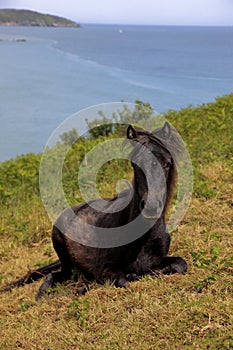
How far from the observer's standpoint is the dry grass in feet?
11.4

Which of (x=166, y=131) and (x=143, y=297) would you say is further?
(x=166, y=131)

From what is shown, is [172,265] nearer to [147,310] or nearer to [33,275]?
[147,310]

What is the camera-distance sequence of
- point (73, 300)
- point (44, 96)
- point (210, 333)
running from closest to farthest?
point (210, 333) → point (73, 300) → point (44, 96)

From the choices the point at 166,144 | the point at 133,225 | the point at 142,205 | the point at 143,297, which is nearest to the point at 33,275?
the point at 133,225

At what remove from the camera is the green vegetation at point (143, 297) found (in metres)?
3.50

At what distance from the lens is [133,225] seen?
175 inches

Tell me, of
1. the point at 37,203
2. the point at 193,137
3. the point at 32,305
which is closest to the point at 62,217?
the point at 32,305

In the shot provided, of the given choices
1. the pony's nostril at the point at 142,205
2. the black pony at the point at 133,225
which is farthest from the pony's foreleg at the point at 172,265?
the pony's nostril at the point at 142,205

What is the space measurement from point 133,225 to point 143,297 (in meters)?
0.66

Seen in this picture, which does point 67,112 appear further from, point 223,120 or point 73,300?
point 73,300

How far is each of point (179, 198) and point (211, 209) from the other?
60 cm

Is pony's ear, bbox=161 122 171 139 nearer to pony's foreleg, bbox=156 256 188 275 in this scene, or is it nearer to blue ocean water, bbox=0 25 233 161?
pony's foreleg, bbox=156 256 188 275

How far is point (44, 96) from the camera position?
32.2 m

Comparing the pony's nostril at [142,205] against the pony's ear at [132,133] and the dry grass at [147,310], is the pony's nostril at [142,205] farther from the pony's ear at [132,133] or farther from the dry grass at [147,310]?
the dry grass at [147,310]
